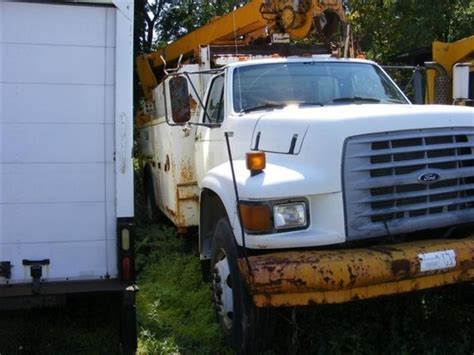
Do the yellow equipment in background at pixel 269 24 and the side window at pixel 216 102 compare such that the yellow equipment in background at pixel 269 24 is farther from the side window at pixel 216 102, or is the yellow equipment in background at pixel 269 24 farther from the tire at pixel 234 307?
the tire at pixel 234 307

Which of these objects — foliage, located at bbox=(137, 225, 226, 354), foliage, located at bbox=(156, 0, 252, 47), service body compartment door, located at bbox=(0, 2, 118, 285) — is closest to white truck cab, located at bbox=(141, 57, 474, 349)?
foliage, located at bbox=(137, 225, 226, 354)

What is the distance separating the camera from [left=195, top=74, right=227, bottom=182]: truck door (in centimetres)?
554

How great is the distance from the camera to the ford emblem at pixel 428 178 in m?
4.06

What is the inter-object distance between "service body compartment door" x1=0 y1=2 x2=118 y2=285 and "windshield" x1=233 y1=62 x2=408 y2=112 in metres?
1.51

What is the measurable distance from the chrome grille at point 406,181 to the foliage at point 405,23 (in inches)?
428

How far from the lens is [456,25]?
1614cm

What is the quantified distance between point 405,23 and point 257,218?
14.1 m

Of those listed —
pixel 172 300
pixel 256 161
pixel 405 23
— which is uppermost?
pixel 405 23

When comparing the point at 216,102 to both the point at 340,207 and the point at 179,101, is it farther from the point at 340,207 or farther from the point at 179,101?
the point at 340,207

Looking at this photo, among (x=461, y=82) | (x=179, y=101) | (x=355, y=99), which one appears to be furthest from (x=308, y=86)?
(x=461, y=82)

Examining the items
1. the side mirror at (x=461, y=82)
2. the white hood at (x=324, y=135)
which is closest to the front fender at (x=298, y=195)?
the white hood at (x=324, y=135)

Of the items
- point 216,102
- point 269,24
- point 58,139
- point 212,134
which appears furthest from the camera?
point 269,24

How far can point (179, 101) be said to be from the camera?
5.82 metres

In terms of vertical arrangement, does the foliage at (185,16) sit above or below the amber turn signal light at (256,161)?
above
